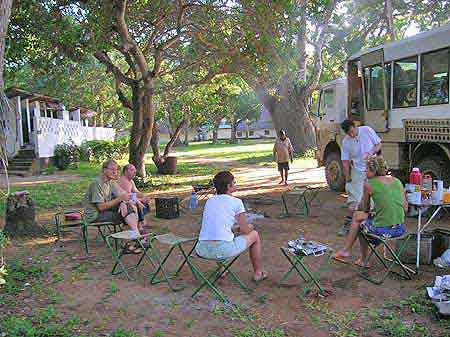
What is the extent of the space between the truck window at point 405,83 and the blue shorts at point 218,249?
5314mm

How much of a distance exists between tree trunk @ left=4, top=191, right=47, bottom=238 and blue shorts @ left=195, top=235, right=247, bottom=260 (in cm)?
390

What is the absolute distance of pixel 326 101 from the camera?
452 inches

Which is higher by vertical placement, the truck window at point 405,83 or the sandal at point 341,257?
the truck window at point 405,83

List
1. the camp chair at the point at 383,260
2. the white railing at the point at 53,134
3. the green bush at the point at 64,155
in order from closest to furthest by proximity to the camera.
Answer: the camp chair at the point at 383,260
the white railing at the point at 53,134
the green bush at the point at 64,155

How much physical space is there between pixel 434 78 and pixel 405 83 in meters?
0.69

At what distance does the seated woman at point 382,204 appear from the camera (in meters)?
4.98

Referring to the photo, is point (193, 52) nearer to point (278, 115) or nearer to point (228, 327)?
point (278, 115)

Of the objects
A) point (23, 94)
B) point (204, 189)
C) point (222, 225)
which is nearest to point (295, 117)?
point (23, 94)

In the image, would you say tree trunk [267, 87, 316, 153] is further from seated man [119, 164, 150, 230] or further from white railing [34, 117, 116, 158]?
seated man [119, 164, 150, 230]

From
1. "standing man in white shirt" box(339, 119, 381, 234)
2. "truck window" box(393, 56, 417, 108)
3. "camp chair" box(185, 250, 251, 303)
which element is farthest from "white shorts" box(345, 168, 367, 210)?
"camp chair" box(185, 250, 251, 303)

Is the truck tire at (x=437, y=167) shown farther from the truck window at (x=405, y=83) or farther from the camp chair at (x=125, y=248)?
the camp chair at (x=125, y=248)

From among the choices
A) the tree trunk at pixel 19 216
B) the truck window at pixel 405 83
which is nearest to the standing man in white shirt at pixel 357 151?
the truck window at pixel 405 83

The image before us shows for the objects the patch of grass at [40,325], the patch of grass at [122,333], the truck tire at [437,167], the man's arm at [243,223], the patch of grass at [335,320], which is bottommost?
the patch of grass at [335,320]

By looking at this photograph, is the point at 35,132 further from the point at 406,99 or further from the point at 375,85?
the point at 406,99
